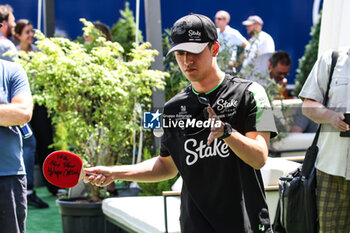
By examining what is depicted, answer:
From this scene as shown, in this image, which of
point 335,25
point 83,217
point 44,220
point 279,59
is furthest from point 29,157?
point 335,25

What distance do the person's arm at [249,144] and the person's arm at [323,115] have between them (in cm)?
112

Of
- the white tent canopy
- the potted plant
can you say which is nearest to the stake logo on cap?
the white tent canopy

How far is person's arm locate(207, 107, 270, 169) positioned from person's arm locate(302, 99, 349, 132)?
1.12m

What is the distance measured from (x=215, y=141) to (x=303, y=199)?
130 cm

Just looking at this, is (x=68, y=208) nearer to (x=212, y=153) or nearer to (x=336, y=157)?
(x=336, y=157)

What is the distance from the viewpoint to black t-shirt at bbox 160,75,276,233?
2.37 meters

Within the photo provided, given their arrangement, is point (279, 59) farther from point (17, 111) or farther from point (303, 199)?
point (17, 111)

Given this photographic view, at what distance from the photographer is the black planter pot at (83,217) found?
5559 millimetres

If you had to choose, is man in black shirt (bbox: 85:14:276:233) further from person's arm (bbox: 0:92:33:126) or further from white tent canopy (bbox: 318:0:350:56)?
white tent canopy (bbox: 318:0:350:56)

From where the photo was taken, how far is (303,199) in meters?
3.46

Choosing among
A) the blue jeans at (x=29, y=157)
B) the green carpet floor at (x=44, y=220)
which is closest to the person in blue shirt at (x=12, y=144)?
the green carpet floor at (x=44, y=220)

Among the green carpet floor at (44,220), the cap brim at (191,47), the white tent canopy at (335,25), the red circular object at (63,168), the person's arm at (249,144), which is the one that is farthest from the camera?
the green carpet floor at (44,220)

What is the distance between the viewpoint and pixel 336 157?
3.40 metres

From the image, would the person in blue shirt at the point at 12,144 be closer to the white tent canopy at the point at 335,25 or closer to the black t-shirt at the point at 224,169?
the black t-shirt at the point at 224,169
